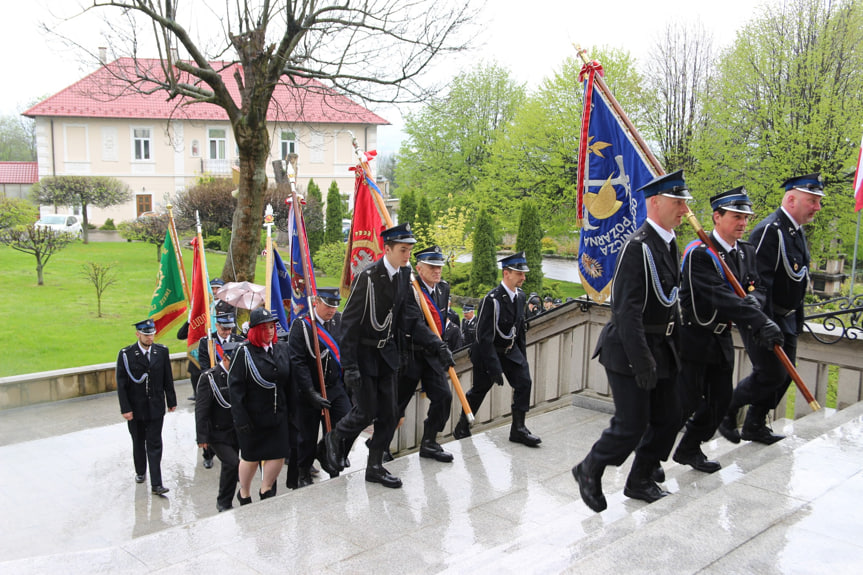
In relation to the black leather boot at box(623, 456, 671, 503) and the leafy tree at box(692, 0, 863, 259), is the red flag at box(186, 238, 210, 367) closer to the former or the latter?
the black leather boot at box(623, 456, 671, 503)

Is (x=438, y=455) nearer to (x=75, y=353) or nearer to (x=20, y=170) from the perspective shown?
(x=75, y=353)

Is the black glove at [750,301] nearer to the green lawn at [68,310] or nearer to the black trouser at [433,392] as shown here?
the black trouser at [433,392]

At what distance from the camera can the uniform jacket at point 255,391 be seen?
631 centimetres

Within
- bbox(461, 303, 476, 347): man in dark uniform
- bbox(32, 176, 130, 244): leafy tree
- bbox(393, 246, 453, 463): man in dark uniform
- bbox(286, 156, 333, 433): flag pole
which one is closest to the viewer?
bbox(393, 246, 453, 463): man in dark uniform

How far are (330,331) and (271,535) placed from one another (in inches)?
120

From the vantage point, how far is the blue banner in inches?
265

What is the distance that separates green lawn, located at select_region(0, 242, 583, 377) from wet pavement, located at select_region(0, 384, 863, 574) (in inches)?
293

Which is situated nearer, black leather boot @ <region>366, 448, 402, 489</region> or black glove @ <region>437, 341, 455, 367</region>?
black leather boot @ <region>366, 448, 402, 489</region>

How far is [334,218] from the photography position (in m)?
35.2

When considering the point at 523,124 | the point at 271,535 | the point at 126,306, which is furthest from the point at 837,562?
the point at 523,124

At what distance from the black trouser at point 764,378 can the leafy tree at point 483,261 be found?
67.4 ft

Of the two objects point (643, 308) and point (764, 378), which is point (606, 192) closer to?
point (764, 378)

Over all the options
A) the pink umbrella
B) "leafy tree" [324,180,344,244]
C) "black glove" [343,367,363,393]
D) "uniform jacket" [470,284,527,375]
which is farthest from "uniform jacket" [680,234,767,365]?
"leafy tree" [324,180,344,244]

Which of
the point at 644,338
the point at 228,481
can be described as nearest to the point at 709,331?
the point at 644,338
